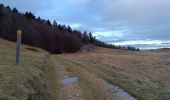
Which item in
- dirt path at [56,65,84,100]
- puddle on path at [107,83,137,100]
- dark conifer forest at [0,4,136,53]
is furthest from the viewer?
dark conifer forest at [0,4,136,53]

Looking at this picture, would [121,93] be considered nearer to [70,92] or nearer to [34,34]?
[70,92]

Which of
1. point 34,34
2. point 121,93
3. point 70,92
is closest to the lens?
point 70,92

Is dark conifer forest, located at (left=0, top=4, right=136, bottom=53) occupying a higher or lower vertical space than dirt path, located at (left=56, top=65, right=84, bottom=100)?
higher

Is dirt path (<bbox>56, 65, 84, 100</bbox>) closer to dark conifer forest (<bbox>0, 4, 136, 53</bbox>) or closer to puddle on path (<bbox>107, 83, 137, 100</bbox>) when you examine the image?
puddle on path (<bbox>107, 83, 137, 100</bbox>)

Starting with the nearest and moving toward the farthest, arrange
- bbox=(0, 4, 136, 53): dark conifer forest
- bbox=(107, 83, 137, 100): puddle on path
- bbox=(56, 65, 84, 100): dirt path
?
bbox=(56, 65, 84, 100): dirt path
bbox=(107, 83, 137, 100): puddle on path
bbox=(0, 4, 136, 53): dark conifer forest

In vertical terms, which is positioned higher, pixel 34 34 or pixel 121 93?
pixel 34 34

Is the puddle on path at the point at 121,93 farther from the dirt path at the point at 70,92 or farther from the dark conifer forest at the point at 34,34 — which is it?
the dark conifer forest at the point at 34,34

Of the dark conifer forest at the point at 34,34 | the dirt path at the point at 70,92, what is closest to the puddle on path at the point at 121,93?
the dirt path at the point at 70,92

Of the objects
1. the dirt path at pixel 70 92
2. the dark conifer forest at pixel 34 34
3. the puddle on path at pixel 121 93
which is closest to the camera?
the dirt path at pixel 70 92

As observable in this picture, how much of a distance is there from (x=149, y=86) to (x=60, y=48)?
269ft

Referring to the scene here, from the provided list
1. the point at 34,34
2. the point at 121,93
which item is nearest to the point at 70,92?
the point at 121,93

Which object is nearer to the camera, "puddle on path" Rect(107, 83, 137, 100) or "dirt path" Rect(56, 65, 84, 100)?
"dirt path" Rect(56, 65, 84, 100)

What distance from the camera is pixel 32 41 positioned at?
3600 inches

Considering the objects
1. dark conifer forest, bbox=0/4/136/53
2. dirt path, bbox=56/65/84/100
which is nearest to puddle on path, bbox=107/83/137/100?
dirt path, bbox=56/65/84/100
